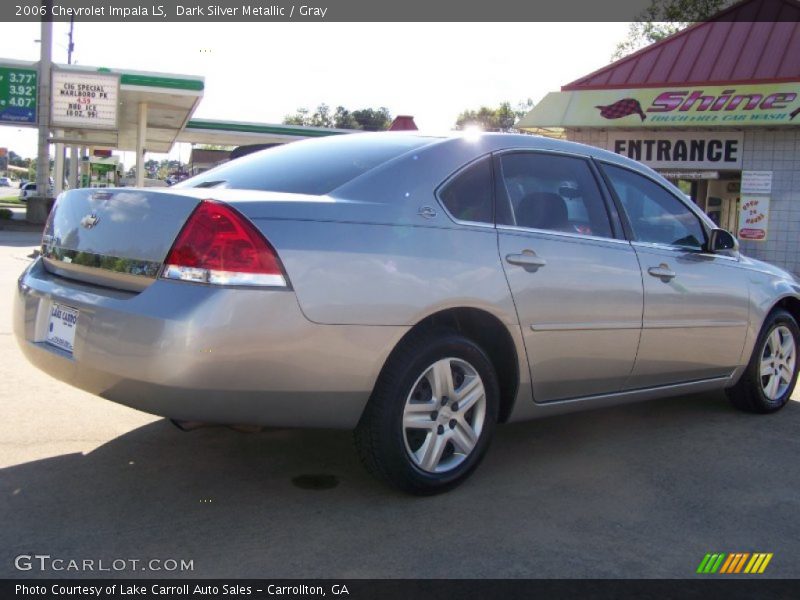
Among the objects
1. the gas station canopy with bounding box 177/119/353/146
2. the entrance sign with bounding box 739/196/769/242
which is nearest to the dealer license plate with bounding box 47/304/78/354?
the entrance sign with bounding box 739/196/769/242

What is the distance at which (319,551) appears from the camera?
122 inches

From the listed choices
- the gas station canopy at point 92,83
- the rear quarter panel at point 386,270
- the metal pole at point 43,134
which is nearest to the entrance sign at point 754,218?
the rear quarter panel at point 386,270

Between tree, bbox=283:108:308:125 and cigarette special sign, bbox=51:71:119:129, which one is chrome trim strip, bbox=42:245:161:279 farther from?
tree, bbox=283:108:308:125

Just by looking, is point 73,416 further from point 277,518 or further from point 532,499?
point 532,499

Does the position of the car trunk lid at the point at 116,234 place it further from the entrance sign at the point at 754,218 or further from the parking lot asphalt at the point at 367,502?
the entrance sign at the point at 754,218

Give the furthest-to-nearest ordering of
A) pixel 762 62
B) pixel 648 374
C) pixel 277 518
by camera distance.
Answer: pixel 762 62 → pixel 648 374 → pixel 277 518

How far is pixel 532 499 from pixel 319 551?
1.12 meters

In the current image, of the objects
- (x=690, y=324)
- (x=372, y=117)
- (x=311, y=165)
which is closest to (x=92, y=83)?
(x=311, y=165)

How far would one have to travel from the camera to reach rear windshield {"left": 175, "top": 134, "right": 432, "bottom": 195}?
370 cm

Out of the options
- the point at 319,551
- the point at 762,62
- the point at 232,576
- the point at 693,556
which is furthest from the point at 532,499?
the point at 762,62

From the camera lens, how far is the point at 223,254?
3.10m

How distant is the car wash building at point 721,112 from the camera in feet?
45.8

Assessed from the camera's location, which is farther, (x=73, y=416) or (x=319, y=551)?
(x=73, y=416)

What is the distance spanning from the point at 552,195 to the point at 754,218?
11.6 meters
